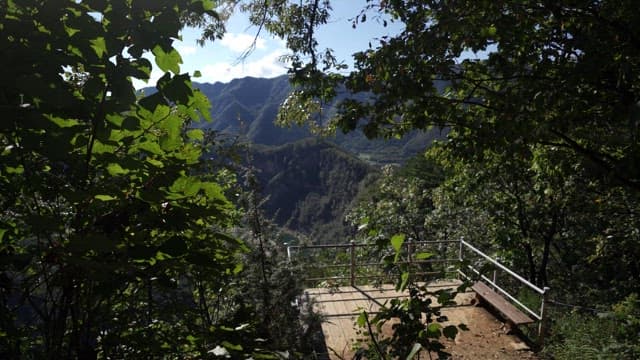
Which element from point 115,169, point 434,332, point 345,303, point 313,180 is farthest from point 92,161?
point 313,180

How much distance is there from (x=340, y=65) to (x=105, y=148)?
4676mm

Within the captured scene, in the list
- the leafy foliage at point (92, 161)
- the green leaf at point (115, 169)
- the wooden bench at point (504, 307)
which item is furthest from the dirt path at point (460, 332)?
the green leaf at point (115, 169)

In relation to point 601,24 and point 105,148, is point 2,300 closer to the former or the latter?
point 105,148

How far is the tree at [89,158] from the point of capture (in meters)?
1.00

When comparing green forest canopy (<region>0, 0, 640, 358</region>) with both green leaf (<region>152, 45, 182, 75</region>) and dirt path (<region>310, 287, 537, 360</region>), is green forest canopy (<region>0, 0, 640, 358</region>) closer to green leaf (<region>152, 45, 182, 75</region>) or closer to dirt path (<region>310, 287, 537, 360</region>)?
green leaf (<region>152, 45, 182, 75</region>)

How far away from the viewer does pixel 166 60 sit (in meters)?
1.20

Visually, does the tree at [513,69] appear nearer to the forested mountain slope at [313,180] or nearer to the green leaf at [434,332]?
the green leaf at [434,332]

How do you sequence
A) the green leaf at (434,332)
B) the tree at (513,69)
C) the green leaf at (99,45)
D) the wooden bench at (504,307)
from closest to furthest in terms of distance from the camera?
1. the green leaf at (99,45)
2. the green leaf at (434,332)
3. the tree at (513,69)
4. the wooden bench at (504,307)

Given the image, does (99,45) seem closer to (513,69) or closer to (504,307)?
(513,69)

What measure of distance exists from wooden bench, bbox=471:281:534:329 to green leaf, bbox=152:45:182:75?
6.87 m

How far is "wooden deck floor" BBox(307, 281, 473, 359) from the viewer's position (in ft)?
22.9

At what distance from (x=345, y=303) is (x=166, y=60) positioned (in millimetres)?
7670

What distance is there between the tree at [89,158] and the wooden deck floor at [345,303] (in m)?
5.76

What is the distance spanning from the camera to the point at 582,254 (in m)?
15.0
